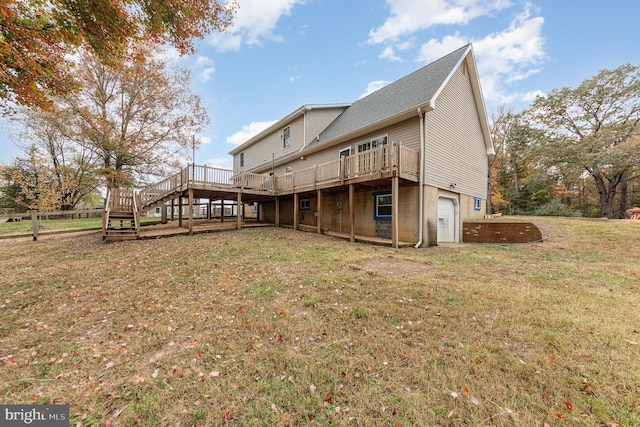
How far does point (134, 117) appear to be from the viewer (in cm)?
1848

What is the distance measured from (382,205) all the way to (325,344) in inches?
339

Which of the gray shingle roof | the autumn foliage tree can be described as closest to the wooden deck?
the gray shingle roof

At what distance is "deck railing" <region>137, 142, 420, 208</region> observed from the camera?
904 cm

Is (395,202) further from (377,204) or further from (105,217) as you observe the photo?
(105,217)

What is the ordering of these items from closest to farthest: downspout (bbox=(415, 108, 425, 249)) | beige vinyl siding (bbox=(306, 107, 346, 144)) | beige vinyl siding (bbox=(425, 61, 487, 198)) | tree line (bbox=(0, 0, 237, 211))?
1. tree line (bbox=(0, 0, 237, 211))
2. downspout (bbox=(415, 108, 425, 249))
3. beige vinyl siding (bbox=(425, 61, 487, 198))
4. beige vinyl siding (bbox=(306, 107, 346, 144))

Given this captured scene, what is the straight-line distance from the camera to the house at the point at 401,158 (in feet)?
31.7

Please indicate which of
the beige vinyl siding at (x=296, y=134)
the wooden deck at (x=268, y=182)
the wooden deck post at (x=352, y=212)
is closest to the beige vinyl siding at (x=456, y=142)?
the wooden deck at (x=268, y=182)

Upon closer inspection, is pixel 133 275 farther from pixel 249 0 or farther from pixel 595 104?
pixel 595 104

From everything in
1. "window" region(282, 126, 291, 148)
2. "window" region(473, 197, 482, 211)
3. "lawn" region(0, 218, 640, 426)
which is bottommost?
"lawn" region(0, 218, 640, 426)

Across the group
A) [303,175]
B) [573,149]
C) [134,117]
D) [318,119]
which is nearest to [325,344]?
[303,175]

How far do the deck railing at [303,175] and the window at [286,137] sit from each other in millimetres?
3995

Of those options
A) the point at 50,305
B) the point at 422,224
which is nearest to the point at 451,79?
the point at 422,224

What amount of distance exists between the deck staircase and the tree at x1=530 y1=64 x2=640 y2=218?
3078 cm

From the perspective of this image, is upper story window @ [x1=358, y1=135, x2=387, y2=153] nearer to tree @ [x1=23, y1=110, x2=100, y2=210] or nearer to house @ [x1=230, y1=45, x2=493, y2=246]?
house @ [x1=230, y1=45, x2=493, y2=246]
